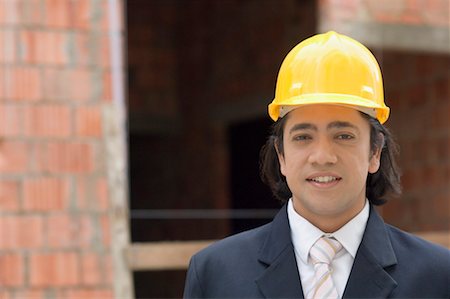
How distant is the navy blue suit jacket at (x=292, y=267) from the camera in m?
2.60

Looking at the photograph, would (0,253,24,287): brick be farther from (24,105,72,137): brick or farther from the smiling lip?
the smiling lip

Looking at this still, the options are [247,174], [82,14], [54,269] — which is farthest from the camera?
[247,174]

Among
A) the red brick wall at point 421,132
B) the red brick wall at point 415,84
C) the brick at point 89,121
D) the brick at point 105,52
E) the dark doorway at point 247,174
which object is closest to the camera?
the brick at point 89,121

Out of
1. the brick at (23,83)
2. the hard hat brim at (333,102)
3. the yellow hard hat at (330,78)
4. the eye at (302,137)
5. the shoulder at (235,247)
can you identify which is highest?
the yellow hard hat at (330,78)

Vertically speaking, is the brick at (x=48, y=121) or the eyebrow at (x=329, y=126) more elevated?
the eyebrow at (x=329, y=126)

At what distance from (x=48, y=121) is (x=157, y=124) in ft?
17.8

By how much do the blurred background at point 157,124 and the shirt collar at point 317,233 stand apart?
146 inches

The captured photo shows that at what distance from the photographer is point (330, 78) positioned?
2.72 metres

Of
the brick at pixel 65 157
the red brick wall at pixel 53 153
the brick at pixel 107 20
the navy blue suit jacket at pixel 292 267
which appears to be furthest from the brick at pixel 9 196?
the navy blue suit jacket at pixel 292 267

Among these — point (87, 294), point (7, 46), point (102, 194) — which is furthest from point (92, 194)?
point (7, 46)

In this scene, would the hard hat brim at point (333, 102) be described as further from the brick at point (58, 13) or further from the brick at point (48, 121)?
the brick at point (58, 13)

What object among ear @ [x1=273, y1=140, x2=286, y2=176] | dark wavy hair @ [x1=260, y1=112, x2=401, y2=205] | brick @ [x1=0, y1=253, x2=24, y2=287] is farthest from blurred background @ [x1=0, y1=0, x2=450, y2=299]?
ear @ [x1=273, y1=140, x2=286, y2=176]

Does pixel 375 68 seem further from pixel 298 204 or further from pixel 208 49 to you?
pixel 208 49

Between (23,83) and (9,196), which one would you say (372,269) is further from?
(23,83)
